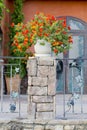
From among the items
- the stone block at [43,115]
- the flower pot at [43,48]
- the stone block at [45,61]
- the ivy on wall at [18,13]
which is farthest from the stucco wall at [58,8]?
the stone block at [43,115]

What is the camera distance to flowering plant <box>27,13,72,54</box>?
6.67 meters

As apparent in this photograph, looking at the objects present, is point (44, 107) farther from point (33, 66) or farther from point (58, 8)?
point (58, 8)

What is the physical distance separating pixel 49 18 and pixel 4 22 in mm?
4882

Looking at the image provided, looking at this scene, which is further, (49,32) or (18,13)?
(18,13)

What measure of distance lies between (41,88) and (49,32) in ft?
4.06

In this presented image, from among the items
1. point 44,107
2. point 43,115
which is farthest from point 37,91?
point 43,115

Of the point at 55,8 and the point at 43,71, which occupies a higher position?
the point at 55,8

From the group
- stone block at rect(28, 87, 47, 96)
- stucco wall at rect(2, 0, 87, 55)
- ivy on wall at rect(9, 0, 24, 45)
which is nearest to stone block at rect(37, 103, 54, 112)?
stone block at rect(28, 87, 47, 96)

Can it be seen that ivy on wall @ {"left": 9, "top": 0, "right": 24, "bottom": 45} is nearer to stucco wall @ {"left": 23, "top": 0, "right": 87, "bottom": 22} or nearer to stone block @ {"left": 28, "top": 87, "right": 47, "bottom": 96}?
stucco wall @ {"left": 23, "top": 0, "right": 87, "bottom": 22}

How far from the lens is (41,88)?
20.2ft

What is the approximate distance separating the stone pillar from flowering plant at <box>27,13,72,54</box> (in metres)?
0.53

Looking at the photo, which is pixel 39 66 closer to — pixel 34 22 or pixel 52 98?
pixel 52 98

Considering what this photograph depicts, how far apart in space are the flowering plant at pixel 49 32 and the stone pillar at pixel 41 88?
1.73 ft

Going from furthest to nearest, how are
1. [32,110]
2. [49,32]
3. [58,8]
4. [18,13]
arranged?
[58,8], [18,13], [49,32], [32,110]
